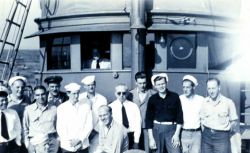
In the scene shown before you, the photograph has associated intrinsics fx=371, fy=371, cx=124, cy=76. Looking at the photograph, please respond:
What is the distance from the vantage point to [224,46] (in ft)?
32.1

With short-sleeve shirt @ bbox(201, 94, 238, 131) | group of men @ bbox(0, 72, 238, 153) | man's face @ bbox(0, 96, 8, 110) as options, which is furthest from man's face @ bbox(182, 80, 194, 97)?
man's face @ bbox(0, 96, 8, 110)

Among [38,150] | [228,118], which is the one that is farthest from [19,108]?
[228,118]

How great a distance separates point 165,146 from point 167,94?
3.00ft

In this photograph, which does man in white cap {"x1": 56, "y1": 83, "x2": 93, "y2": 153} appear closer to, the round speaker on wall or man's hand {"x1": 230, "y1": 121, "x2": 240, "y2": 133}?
man's hand {"x1": 230, "y1": 121, "x2": 240, "y2": 133}

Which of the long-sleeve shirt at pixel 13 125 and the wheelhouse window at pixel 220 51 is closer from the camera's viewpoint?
the long-sleeve shirt at pixel 13 125

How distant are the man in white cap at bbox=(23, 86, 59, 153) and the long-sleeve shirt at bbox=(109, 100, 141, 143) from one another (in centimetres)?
113

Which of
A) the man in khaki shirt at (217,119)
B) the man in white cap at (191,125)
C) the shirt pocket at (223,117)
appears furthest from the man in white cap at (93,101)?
the shirt pocket at (223,117)

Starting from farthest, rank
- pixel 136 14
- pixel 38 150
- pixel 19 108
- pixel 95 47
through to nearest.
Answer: pixel 95 47 < pixel 136 14 < pixel 19 108 < pixel 38 150

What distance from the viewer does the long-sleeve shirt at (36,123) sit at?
6.05 m

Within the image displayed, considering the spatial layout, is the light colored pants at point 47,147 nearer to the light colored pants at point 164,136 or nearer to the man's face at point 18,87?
the man's face at point 18,87

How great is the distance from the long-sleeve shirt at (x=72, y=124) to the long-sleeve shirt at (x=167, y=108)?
1.07 m

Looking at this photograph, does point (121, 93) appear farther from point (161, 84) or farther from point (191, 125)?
point (191, 125)

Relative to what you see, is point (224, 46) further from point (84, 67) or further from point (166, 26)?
point (84, 67)

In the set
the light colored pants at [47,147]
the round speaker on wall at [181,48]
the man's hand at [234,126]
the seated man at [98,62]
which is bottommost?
the light colored pants at [47,147]
